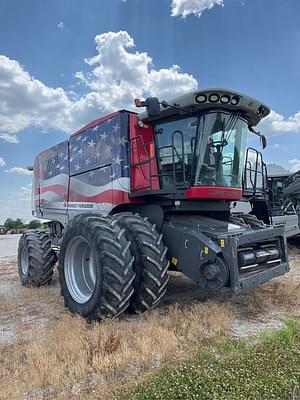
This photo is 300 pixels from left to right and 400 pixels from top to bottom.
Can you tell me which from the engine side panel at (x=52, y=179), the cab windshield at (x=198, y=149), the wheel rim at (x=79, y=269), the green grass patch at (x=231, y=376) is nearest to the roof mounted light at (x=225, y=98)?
the cab windshield at (x=198, y=149)

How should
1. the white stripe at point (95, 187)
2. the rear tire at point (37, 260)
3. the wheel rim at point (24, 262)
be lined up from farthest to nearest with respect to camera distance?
the wheel rim at point (24, 262) → the rear tire at point (37, 260) → the white stripe at point (95, 187)

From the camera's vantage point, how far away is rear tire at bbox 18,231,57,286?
7643 millimetres

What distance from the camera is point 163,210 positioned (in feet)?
18.0

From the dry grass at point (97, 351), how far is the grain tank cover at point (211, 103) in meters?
2.75

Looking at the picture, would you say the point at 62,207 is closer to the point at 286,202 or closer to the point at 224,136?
the point at 224,136

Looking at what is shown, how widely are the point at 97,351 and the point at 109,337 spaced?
26cm

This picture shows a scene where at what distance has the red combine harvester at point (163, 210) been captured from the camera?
177 inches

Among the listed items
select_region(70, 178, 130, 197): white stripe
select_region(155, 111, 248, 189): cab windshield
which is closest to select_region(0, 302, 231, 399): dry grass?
select_region(155, 111, 248, 189): cab windshield

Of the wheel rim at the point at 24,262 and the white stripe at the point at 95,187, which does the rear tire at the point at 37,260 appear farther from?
the white stripe at the point at 95,187

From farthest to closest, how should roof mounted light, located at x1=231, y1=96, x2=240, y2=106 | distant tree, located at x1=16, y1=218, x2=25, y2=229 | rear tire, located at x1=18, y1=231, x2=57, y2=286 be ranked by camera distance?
distant tree, located at x1=16, y1=218, x2=25, y2=229, rear tire, located at x1=18, y1=231, x2=57, y2=286, roof mounted light, located at x1=231, y1=96, x2=240, y2=106

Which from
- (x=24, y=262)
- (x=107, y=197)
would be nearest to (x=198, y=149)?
(x=107, y=197)

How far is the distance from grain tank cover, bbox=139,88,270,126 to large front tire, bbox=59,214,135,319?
185cm

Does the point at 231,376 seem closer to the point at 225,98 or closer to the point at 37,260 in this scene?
the point at 225,98

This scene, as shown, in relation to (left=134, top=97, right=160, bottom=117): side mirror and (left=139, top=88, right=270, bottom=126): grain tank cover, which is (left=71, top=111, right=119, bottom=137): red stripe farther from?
(left=134, top=97, right=160, bottom=117): side mirror
